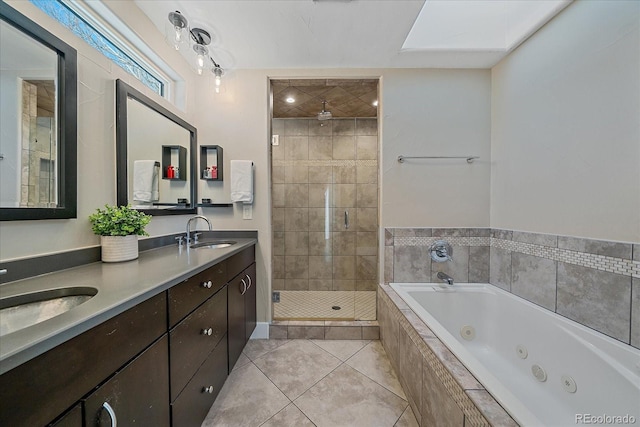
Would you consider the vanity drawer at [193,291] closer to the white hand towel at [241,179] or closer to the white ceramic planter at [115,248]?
the white ceramic planter at [115,248]

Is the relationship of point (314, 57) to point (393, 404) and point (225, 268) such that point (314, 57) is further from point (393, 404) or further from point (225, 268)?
point (393, 404)

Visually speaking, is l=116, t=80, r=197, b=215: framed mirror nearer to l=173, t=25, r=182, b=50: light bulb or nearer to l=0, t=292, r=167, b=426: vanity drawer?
l=173, t=25, r=182, b=50: light bulb

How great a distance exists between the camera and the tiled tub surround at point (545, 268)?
46.5 inches

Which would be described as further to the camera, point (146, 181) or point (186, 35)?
point (186, 35)

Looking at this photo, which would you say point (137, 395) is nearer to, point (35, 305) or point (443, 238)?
point (35, 305)

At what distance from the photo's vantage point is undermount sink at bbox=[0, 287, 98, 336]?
0.71 metres

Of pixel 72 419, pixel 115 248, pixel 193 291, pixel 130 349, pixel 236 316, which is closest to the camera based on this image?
pixel 72 419

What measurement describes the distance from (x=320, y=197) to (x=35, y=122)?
2405 millimetres

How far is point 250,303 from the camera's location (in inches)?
76.5

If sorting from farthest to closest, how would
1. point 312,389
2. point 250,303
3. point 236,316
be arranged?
point 250,303 → point 236,316 → point 312,389

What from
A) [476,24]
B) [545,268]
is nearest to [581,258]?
[545,268]

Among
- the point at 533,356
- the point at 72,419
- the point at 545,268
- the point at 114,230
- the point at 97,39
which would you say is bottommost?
the point at 533,356

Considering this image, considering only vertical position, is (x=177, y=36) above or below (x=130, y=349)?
above

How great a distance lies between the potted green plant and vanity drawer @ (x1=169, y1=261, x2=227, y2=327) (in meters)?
0.43
